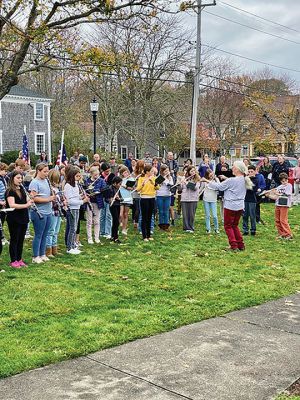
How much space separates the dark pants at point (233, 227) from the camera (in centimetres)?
1084

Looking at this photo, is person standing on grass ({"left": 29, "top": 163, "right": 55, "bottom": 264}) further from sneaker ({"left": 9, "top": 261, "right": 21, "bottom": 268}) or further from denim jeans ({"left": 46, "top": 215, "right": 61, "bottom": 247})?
sneaker ({"left": 9, "top": 261, "right": 21, "bottom": 268})

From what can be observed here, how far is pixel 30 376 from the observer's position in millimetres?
4516

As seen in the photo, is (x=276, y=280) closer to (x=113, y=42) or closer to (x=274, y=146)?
(x=113, y=42)

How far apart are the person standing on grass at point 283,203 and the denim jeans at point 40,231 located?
5878 mm

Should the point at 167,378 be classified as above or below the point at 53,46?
below

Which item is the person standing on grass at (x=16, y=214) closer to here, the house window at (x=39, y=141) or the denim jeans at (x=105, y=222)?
the denim jeans at (x=105, y=222)

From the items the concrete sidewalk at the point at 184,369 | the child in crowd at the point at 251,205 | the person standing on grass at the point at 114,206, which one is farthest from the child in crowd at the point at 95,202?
the concrete sidewalk at the point at 184,369

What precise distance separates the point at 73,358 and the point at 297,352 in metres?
2.19

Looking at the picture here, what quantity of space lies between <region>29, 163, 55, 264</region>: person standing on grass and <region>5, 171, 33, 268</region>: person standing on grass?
0.83ft

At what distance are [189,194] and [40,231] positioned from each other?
202 inches

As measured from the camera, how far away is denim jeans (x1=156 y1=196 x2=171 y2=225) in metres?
13.2

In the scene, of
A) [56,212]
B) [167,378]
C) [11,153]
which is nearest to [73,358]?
[167,378]

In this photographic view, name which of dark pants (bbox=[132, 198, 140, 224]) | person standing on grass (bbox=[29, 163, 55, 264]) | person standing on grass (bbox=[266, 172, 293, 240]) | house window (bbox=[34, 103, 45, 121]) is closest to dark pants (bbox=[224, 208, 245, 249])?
person standing on grass (bbox=[266, 172, 293, 240])

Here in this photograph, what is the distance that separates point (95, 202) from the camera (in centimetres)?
1141
